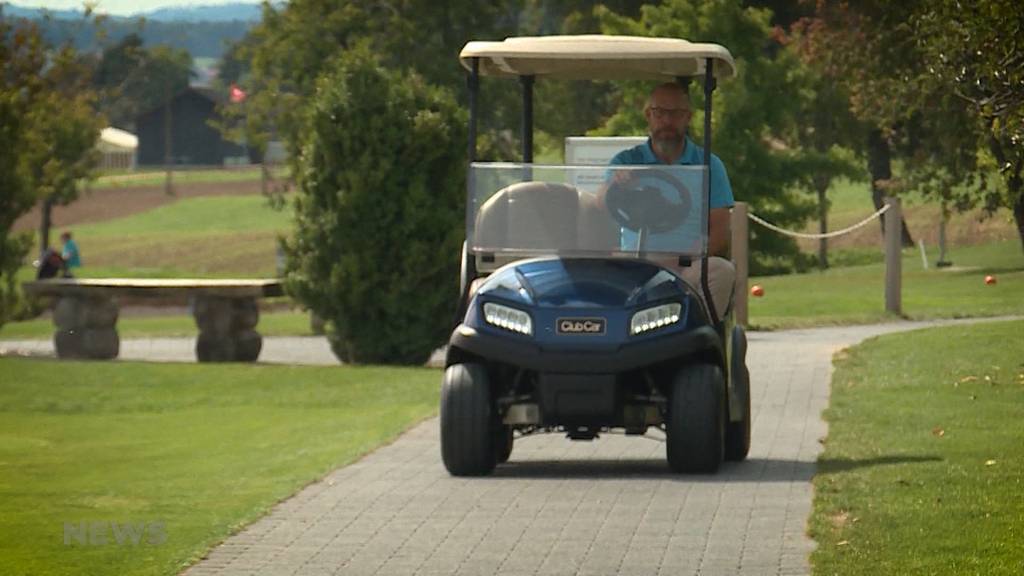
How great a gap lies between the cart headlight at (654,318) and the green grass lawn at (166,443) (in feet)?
6.20

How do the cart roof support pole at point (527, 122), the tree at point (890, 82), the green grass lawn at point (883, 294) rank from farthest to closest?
the tree at point (890, 82), the green grass lawn at point (883, 294), the cart roof support pole at point (527, 122)

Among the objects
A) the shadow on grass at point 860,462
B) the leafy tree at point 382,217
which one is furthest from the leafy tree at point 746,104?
the shadow on grass at point 860,462

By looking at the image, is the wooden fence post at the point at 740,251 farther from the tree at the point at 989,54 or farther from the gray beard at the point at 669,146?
the gray beard at the point at 669,146

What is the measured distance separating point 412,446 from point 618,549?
4.20 metres

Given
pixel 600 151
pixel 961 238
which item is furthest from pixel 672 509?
pixel 961 238

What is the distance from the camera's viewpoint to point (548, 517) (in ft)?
31.8

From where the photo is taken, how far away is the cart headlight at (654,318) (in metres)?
10.8

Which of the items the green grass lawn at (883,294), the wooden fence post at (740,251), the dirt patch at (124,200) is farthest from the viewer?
the dirt patch at (124,200)

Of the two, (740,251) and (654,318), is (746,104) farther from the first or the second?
(654,318)

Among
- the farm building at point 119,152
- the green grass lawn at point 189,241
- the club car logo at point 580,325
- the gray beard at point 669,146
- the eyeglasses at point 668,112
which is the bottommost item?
the farm building at point 119,152

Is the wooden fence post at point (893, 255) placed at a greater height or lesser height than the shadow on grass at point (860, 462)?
lesser

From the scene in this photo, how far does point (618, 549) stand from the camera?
879 centimetres

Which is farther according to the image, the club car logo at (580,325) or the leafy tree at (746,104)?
the leafy tree at (746,104)

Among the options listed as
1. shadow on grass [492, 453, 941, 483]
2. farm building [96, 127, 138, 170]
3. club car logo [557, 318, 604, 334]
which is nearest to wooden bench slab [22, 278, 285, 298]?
shadow on grass [492, 453, 941, 483]
